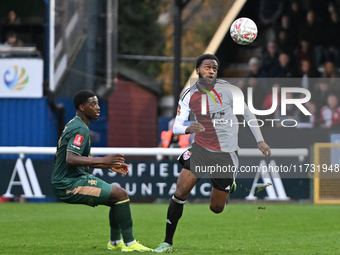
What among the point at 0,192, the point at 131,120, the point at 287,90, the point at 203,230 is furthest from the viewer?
the point at 131,120

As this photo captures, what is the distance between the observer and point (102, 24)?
18.8m

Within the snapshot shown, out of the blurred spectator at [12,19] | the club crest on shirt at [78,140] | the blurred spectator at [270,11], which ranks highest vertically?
the blurred spectator at [270,11]

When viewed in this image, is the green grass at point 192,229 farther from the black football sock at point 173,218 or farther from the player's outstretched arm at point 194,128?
the player's outstretched arm at point 194,128

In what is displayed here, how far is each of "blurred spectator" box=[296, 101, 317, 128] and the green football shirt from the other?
903cm

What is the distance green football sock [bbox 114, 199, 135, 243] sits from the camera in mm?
7246

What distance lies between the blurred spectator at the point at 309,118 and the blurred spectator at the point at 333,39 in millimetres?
2128

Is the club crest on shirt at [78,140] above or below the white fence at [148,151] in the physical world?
above

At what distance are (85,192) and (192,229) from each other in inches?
118

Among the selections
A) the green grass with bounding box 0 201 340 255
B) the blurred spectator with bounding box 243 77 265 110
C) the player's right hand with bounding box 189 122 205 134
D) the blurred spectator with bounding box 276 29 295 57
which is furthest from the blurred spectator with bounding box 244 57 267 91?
the player's right hand with bounding box 189 122 205 134

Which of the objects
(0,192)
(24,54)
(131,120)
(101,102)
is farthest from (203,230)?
(131,120)

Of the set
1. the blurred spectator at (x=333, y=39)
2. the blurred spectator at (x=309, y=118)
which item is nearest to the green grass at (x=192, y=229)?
the blurred spectator at (x=309, y=118)

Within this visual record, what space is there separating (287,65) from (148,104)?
1006 cm

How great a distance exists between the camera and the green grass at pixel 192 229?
765 cm

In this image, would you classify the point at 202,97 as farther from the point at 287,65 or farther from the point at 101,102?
the point at 101,102
